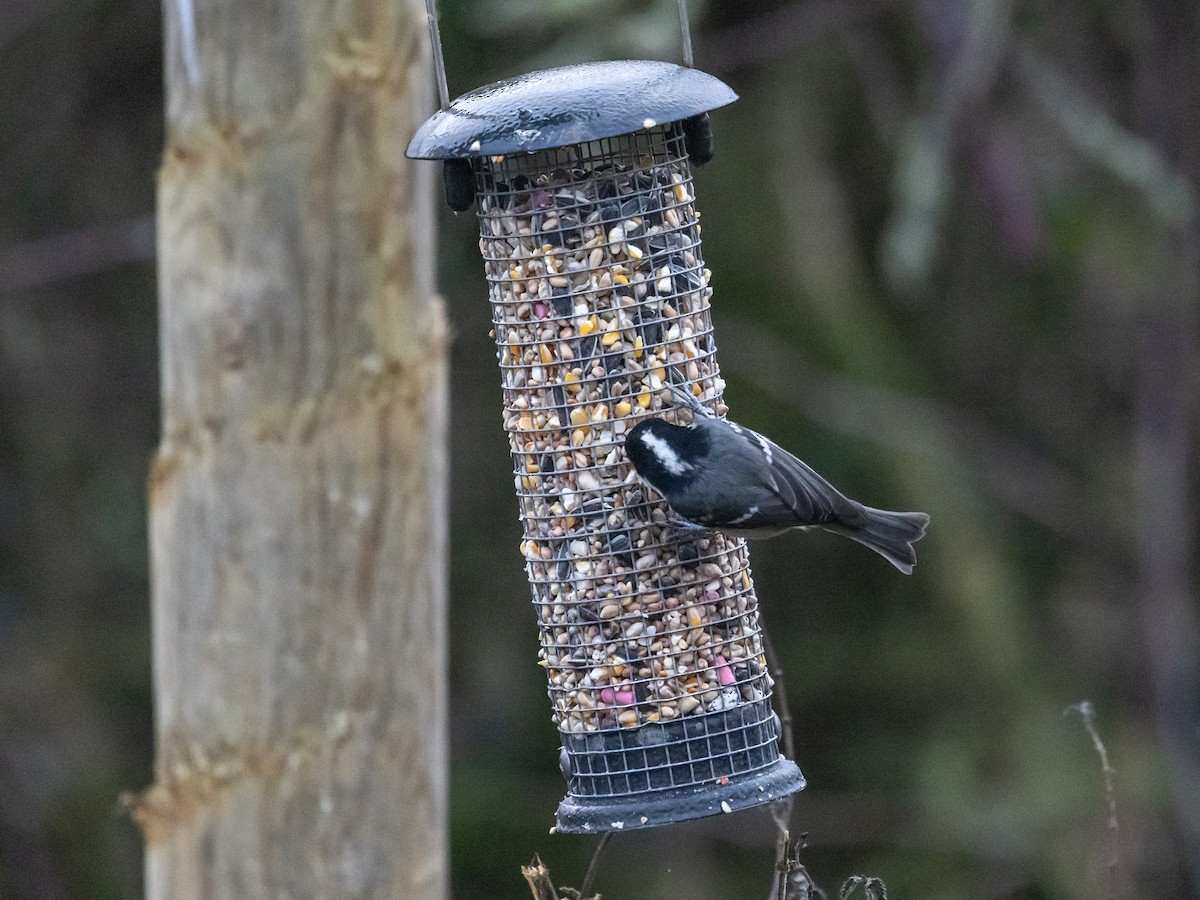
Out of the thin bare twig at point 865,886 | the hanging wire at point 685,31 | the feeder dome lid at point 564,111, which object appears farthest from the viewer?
the hanging wire at point 685,31

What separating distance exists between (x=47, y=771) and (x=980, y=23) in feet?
17.7

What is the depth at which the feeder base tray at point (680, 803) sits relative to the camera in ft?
10.9

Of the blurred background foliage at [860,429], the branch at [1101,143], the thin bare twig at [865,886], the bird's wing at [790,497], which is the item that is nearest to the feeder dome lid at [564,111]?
the bird's wing at [790,497]

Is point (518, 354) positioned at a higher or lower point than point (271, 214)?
lower

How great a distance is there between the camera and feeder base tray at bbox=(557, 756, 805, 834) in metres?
3.32

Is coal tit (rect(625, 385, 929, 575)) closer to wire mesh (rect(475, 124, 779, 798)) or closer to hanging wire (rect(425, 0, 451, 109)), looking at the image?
wire mesh (rect(475, 124, 779, 798))

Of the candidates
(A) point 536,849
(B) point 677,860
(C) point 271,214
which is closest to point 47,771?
(A) point 536,849

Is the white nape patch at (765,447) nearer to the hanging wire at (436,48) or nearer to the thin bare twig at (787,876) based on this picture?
the hanging wire at (436,48)

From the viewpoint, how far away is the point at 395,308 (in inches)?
133

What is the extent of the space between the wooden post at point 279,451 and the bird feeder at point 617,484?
0.96 feet

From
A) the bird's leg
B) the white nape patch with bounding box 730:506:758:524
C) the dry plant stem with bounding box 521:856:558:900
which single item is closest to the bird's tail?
the white nape patch with bounding box 730:506:758:524

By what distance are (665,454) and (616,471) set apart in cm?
19

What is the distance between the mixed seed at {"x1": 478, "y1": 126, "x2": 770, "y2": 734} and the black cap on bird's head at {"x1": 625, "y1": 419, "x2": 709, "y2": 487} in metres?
0.11

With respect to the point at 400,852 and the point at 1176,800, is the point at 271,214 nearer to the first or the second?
the point at 400,852
